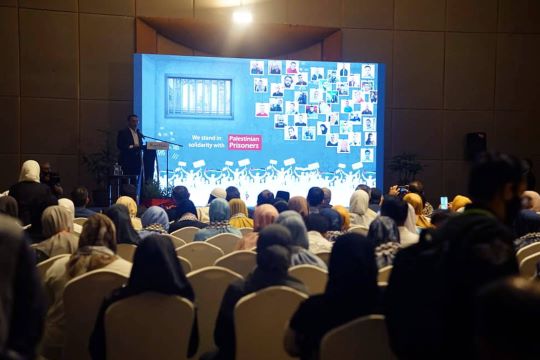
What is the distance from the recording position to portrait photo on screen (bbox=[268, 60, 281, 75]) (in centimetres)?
1005

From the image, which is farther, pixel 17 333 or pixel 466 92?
pixel 466 92

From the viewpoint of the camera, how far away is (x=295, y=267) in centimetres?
319

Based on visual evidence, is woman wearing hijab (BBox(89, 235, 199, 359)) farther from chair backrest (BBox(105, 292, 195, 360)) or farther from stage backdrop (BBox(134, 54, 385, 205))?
stage backdrop (BBox(134, 54, 385, 205))

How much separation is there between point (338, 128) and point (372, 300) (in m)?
8.11

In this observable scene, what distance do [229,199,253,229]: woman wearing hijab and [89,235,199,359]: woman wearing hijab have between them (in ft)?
10.2

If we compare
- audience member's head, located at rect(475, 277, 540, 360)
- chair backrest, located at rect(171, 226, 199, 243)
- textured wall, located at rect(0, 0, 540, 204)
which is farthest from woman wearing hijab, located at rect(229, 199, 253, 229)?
textured wall, located at rect(0, 0, 540, 204)

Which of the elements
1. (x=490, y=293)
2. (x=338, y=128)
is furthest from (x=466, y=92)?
(x=490, y=293)

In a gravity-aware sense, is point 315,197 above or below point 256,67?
below

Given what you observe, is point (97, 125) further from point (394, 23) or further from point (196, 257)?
point (196, 257)

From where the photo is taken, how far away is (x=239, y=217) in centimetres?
588

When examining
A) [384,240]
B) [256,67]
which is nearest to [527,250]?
[384,240]

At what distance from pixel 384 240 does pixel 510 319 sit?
2.33 metres

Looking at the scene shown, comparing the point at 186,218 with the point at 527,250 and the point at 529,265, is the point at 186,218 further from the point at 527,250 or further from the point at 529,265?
the point at 529,265

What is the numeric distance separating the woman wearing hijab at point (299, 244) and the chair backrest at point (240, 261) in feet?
0.81
